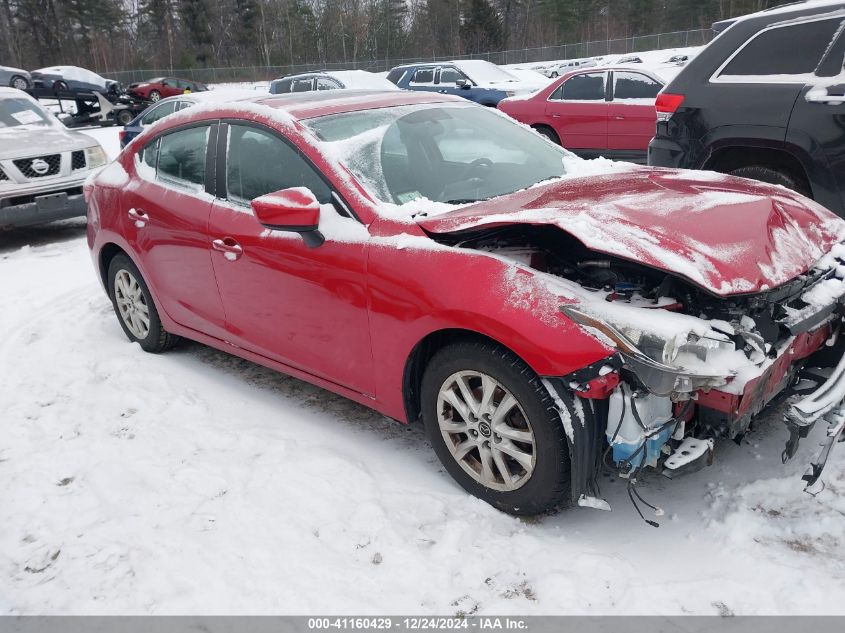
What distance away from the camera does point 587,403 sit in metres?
2.45

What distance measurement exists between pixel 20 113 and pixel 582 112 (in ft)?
27.2

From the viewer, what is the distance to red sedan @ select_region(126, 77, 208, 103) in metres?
26.5

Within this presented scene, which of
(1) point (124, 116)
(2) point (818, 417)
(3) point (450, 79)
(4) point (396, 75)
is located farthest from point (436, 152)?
A: (1) point (124, 116)

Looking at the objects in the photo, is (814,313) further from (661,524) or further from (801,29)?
(801,29)

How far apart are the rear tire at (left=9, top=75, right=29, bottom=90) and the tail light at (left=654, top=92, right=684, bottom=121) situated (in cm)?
2752

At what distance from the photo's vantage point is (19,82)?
25922 millimetres

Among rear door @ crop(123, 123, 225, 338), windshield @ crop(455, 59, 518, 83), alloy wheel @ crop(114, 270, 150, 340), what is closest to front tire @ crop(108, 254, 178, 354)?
alloy wheel @ crop(114, 270, 150, 340)

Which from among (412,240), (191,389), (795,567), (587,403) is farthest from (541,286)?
(191,389)

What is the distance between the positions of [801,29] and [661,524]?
4040 millimetres

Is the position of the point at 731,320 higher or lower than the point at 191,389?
higher

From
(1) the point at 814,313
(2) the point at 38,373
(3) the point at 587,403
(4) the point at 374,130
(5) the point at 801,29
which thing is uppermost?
(5) the point at 801,29

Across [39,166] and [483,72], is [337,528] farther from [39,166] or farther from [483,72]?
[483,72]

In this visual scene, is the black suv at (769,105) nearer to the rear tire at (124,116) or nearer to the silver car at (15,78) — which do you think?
the rear tire at (124,116)

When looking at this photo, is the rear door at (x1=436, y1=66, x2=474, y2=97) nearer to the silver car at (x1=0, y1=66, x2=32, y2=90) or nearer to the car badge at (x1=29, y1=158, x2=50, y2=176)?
the car badge at (x1=29, y1=158, x2=50, y2=176)
